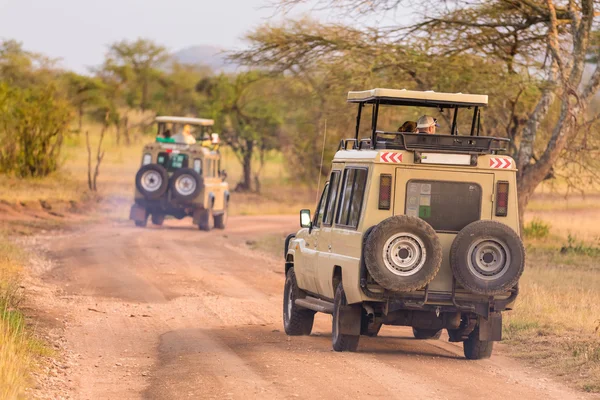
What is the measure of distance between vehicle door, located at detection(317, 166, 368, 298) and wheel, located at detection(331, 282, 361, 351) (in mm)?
248

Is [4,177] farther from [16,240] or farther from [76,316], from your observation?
[76,316]

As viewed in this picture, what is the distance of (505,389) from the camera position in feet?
28.1

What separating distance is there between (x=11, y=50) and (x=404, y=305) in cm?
6949

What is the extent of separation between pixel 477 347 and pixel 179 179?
57.3 ft

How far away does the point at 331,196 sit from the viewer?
35.0ft

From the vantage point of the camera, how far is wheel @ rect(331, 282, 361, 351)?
9.80 meters

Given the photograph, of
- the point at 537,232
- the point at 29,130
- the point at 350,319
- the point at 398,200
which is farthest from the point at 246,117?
the point at 398,200

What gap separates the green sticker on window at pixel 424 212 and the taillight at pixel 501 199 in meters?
0.65

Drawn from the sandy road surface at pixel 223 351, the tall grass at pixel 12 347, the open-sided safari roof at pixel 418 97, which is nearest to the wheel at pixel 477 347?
the sandy road surface at pixel 223 351

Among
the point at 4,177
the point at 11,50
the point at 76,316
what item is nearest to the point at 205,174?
the point at 4,177

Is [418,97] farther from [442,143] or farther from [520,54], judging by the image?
[520,54]

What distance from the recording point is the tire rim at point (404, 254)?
921 centimetres

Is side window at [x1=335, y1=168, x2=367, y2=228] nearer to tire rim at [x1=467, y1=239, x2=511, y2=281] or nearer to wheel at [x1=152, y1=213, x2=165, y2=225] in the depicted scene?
tire rim at [x1=467, y1=239, x2=511, y2=281]

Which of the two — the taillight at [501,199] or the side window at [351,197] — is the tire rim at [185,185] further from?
the taillight at [501,199]
